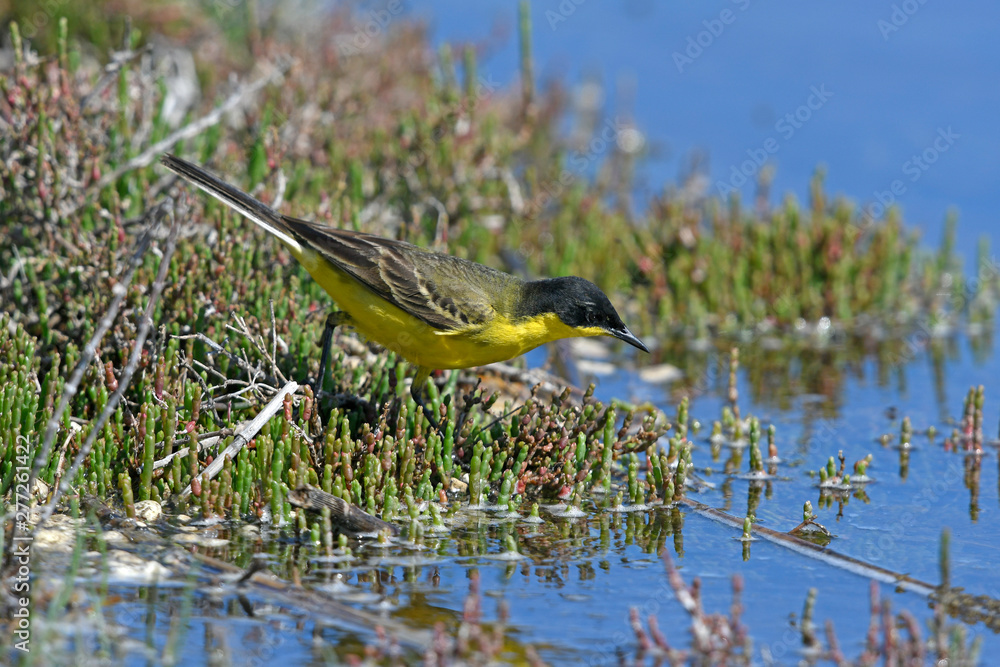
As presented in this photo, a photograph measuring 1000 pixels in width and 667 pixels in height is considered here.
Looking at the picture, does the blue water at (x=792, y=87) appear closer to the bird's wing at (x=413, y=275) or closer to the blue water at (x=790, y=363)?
the blue water at (x=790, y=363)

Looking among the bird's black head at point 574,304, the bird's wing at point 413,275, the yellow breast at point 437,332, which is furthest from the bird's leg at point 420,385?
the bird's black head at point 574,304

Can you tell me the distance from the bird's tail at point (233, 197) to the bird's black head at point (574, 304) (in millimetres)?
1342

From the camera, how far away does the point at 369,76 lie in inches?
529

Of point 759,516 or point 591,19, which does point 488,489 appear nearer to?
point 759,516

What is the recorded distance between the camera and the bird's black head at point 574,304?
649cm

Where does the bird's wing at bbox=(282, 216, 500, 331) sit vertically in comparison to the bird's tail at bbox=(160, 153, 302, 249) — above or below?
below

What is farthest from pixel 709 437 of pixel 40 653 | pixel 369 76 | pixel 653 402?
pixel 369 76

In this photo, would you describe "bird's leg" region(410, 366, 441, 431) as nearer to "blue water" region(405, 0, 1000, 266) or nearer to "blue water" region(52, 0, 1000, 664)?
"blue water" region(52, 0, 1000, 664)

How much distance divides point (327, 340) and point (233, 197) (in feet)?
3.03

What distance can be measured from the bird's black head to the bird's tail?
4.40 ft

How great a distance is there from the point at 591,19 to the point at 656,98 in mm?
3651

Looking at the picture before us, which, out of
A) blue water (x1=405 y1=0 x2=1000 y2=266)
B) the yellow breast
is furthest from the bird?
blue water (x1=405 y1=0 x2=1000 y2=266)

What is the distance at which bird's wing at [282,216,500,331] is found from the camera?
6273 mm

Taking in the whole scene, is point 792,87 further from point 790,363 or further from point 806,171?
point 790,363
